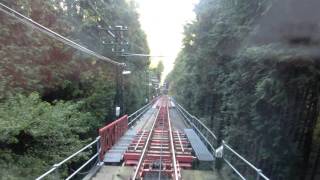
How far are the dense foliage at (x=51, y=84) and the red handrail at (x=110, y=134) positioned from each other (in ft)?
3.31

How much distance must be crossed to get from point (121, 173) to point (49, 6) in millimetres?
13555

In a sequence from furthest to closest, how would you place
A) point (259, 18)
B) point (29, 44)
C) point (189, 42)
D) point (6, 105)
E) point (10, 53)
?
point (189, 42)
point (29, 44)
point (10, 53)
point (6, 105)
point (259, 18)

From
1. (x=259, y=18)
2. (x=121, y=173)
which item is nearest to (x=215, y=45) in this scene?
(x=259, y=18)

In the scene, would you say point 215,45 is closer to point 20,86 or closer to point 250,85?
point 250,85

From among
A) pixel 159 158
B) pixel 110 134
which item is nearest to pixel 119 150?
pixel 110 134

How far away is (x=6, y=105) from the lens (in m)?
12.7

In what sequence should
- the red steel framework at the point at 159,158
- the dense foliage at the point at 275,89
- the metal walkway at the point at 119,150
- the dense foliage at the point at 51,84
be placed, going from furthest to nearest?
the metal walkway at the point at 119,150
the red steel framework at the point at 159,158
the dense foliage at the point at 51,84
the dense foliage at the point at 275,89

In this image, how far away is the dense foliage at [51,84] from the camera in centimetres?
Result: 1223

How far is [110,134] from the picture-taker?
55.6 ft

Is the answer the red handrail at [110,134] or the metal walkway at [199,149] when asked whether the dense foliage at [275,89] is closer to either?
the metal walkway at [199,149]

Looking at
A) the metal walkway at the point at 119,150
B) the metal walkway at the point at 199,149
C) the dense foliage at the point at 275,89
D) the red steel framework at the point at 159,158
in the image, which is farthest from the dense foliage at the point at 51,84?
the dense foliage at the point at 275,89

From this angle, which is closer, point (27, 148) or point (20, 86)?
point (27, 148)

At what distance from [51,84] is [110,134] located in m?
7.02

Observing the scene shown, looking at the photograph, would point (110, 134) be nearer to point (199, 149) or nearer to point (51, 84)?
point (199, 149)
